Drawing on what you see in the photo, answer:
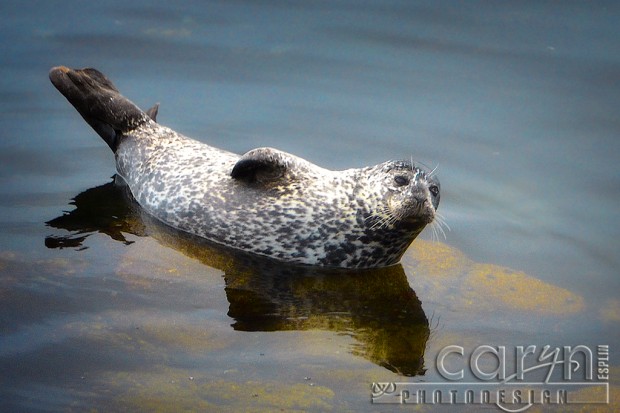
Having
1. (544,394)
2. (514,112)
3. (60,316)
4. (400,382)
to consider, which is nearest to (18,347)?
(60,316)

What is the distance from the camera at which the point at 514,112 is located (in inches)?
476

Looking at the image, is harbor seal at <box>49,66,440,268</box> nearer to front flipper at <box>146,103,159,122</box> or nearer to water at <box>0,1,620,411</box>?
water at <box>0,1,620,411</box>

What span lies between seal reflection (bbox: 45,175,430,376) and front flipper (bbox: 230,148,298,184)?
28.4 inches

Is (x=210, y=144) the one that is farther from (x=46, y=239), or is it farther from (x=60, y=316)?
(x=60, y=316)

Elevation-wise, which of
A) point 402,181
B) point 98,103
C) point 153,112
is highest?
point 153,112

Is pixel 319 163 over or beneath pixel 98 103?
beneath

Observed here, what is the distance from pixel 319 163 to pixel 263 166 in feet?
5.49

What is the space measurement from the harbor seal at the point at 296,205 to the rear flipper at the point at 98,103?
2.50 feet

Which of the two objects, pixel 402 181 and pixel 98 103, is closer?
pixel 402 181

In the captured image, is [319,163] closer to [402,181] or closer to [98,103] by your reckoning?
[402,181]

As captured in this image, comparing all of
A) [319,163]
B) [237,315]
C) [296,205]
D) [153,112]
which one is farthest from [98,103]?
[237,315]

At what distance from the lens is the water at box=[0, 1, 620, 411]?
7.44 meters

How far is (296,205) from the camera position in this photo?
30.2 ft

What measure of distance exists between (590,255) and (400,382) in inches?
129
